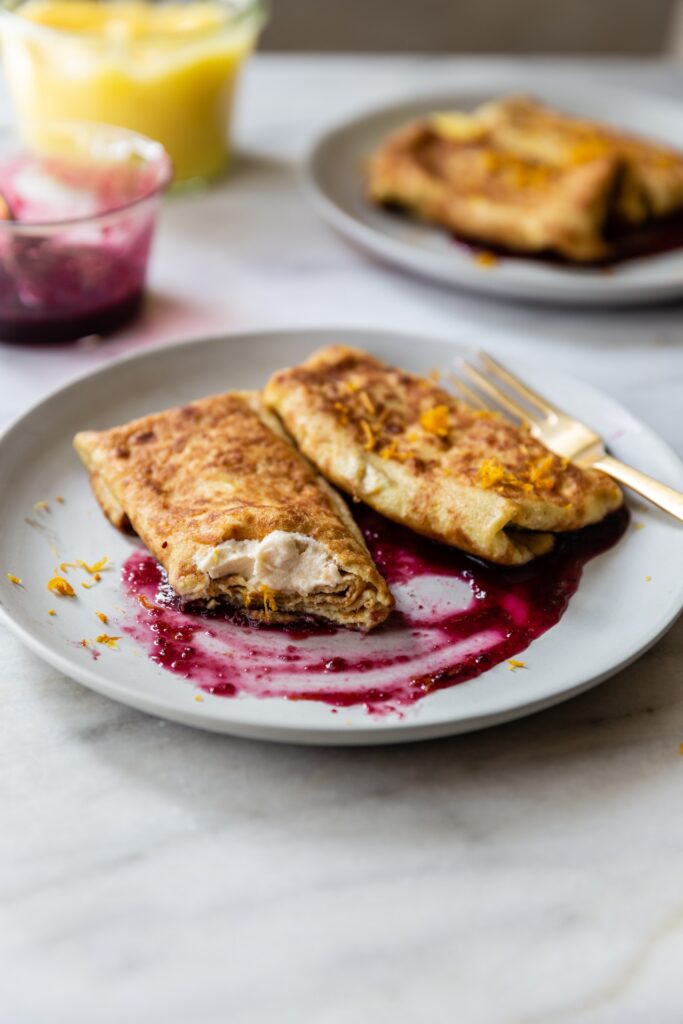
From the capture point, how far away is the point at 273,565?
6.41ft

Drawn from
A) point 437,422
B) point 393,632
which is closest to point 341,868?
point 393,632

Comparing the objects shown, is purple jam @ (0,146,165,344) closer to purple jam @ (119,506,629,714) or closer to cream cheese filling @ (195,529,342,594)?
purple jam @ (119,506,629,714)

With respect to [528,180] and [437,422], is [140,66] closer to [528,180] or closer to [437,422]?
[528,180]

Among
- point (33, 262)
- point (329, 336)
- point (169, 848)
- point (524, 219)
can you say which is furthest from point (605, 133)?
point (169, 848)

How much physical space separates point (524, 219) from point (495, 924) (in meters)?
2.20

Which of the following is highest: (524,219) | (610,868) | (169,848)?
(524,219)

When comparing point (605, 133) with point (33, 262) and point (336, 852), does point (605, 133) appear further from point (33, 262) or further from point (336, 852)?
point (336, 852)

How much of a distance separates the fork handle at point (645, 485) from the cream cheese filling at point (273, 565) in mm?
658

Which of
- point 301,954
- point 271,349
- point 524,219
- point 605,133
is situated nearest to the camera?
point 301,954

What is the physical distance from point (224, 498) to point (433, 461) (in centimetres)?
43

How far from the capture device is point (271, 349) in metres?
2.70

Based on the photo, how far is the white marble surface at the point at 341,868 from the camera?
4.81 ft

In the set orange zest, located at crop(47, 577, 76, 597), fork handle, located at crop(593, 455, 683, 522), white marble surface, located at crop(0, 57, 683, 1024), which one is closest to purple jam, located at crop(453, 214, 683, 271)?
fork handle, located at crop(593, 455, 683, 522)

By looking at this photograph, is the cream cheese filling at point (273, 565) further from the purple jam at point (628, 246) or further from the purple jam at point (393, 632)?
the purple jam at point (628, 246)
